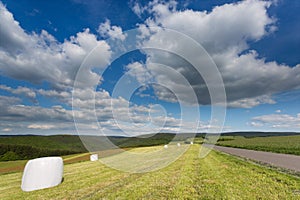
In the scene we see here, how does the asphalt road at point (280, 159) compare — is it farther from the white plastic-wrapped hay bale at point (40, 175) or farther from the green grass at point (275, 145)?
the white plastic-wrapped hay bale at point (40, 175)

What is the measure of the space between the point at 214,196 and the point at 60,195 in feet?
22.7

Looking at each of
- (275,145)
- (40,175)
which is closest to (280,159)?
(40,175)

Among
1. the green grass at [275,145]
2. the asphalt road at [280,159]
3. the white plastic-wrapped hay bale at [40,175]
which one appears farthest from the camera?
the green grass at [275,145]

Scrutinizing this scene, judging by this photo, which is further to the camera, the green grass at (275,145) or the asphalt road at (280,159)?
the green grass at (275,145)

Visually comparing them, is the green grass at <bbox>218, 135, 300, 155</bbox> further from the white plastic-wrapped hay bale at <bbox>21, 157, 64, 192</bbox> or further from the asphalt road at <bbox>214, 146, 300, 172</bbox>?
the white plastic-wrapped hay bale at <bbox>21, 157, 64, 192</bbox>

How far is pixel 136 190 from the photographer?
909 cm

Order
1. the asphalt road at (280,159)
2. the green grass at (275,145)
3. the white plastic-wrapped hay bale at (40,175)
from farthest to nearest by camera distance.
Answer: the green grass at (275,145) → the asphalt road at (280,159) → the white plastic-wrapped hay bale at (40,175)

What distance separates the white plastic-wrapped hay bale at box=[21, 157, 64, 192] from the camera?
36.7 ft

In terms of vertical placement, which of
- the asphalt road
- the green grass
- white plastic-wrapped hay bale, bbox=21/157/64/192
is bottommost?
the green grass

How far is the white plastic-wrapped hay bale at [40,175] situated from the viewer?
1117 centimetres

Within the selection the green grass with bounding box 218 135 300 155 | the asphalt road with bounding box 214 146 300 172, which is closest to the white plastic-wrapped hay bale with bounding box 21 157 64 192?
the asphalt road with bounding box 214 146 300 172

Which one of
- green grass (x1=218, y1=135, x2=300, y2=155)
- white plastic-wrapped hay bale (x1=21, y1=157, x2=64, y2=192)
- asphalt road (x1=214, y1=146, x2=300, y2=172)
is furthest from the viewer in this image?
green grass (x1=218, y1=135, x2=300, y2=155)

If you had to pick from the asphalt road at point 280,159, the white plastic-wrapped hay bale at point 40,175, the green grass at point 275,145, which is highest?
the white plastic-wrapped hay bale at point 40,175

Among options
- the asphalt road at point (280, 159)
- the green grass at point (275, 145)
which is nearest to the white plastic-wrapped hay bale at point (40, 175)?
the asphalt road at point (280, 159)
